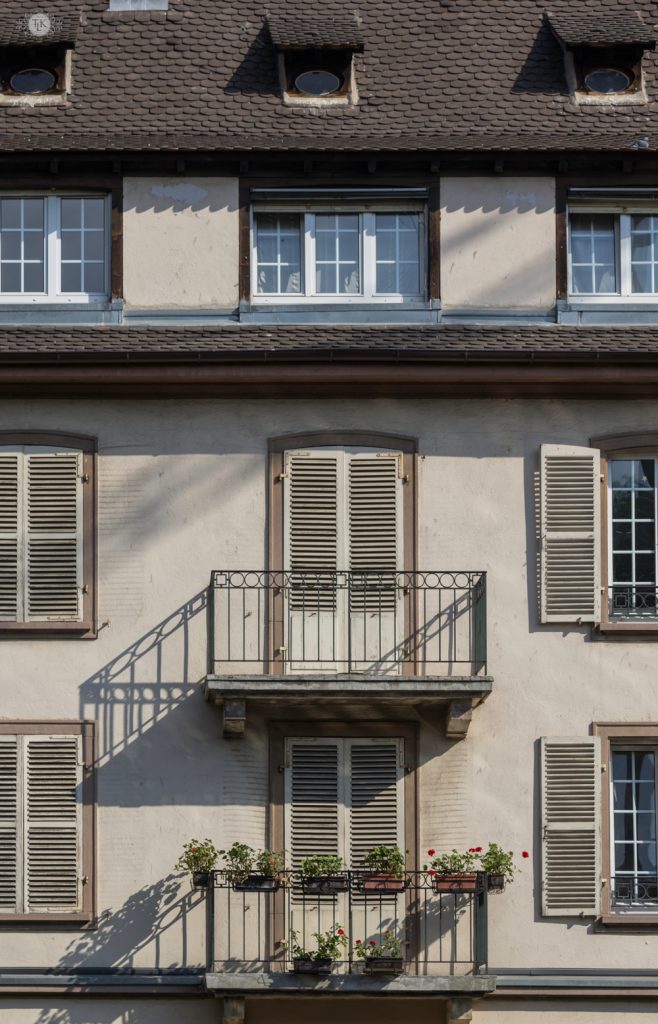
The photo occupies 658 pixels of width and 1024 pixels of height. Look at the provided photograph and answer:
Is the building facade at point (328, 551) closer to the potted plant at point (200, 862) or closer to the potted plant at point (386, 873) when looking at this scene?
the potted plant at point (386, 873)

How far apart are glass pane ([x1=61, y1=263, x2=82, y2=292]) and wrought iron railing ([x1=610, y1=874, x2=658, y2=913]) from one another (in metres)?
7.66

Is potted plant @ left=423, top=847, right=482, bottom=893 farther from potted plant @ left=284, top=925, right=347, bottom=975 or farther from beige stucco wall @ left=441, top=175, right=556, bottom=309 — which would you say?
beige stucco wall @ left=441, top=175, right=556, bottom=309

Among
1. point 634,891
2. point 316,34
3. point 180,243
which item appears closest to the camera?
point 634,891

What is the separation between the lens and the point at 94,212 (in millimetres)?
25047

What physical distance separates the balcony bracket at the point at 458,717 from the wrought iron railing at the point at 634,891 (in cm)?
201

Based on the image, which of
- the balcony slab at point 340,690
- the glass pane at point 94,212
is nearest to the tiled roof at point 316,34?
the glass pane at point 94,212

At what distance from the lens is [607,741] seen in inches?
945

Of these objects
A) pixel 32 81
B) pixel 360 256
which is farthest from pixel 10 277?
pixel 360 256

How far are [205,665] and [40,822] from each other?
210 centimetres

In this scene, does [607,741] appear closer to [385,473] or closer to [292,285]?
[385,473]

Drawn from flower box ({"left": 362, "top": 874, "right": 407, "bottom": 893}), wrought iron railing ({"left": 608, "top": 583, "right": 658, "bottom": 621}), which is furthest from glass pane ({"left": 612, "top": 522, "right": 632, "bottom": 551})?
flower box ({"left": 362, "top": 874, "right": 407, "bottom": 893})

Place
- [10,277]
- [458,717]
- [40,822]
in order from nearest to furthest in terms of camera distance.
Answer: [458,717] < [40,822] < [10,277]

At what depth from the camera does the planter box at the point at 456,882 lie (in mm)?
23297

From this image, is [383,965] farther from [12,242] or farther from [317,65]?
[317,65]
